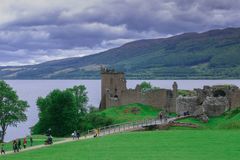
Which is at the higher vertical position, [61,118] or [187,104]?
[187,104]

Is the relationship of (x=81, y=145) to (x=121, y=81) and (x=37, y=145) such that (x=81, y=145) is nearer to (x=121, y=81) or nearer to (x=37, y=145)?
(x=37, y=145)

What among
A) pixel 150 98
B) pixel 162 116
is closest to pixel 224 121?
pixel 162 116

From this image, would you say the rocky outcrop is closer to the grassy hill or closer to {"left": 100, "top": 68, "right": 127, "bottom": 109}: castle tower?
the grassy hill

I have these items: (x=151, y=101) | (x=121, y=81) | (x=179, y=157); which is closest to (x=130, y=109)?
(x=151, y=101)

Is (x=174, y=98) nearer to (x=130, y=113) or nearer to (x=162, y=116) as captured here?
(x=130, y=113)

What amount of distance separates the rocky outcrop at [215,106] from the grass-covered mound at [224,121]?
3.30 feet

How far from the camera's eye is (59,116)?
263ft

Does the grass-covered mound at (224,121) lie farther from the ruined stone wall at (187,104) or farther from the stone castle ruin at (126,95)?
the stone castle ruin at (126,95)

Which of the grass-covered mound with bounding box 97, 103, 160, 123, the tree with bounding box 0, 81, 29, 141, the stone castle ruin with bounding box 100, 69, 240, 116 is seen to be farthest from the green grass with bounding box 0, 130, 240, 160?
the tree with bounding box 0, 81, 29, 141

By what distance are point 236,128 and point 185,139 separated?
40.2 ft

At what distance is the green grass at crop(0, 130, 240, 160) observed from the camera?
3716 centimetres

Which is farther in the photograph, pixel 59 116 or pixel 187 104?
pixel 59 116

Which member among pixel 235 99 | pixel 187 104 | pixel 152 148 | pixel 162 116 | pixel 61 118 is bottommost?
pixel 152 148

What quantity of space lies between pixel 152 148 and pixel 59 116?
133 ft
